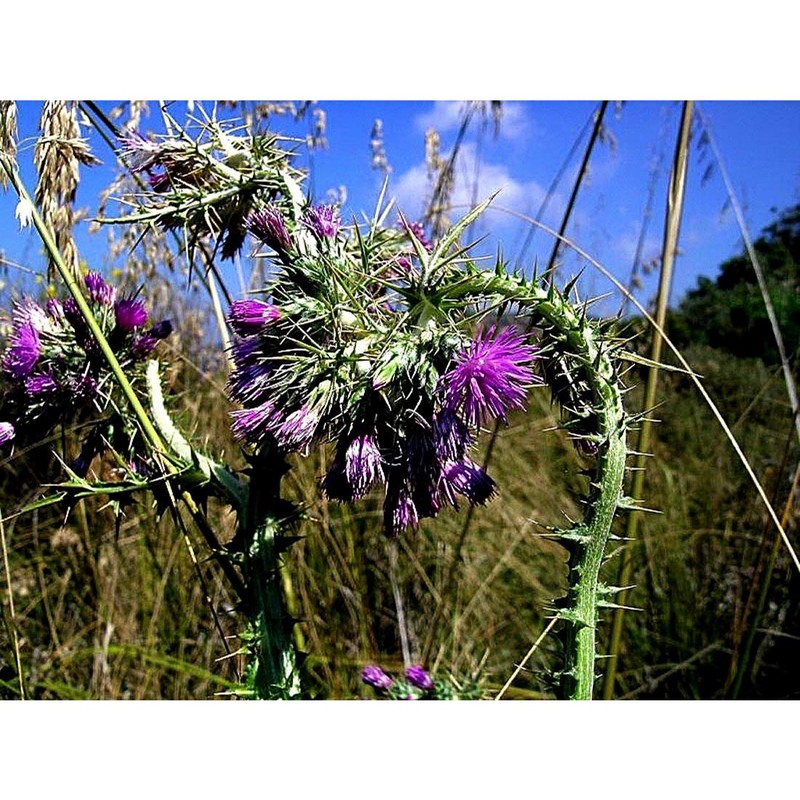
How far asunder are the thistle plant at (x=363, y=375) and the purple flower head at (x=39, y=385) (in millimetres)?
115

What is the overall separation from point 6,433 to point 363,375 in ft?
2.05

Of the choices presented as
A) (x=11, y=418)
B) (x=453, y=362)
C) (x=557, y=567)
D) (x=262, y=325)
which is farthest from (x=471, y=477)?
(x=557, y=567)

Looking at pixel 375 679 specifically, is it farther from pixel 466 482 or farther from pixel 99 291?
pixel 99 291

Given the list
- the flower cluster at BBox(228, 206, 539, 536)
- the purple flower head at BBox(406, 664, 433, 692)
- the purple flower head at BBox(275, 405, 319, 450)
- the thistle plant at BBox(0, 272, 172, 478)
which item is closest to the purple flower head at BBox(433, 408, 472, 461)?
the flower cluster at BBox(228, 206, 539, 536)

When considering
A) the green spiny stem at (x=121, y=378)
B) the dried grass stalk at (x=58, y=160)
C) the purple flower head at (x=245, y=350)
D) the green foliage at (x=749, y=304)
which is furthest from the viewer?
the green foliage at (x=749, y=304)

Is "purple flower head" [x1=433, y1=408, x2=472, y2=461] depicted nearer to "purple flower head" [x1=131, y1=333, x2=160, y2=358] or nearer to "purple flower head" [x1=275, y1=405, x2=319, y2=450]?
"purple flower head" [x1=275, y1=405, x2=319, y2=450]

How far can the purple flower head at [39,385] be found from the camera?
1.22 meters

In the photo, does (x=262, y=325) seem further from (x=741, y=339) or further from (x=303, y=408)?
(x=741, y=339)

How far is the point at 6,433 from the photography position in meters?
1.25

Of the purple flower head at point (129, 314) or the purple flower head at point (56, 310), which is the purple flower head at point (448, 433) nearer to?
the purple flower head at point (129, 314)

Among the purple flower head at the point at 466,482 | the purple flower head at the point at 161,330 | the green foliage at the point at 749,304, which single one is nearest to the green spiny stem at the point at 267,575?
the purple flower head at the point at 466,482

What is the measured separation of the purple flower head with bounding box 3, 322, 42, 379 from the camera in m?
1.22

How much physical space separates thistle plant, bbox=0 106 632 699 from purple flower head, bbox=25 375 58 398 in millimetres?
115
